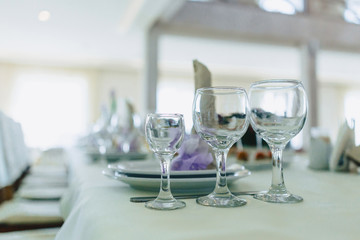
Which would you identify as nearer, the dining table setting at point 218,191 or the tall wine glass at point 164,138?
the dining table setting at point 218,191

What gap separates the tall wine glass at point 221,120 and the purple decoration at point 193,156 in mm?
184

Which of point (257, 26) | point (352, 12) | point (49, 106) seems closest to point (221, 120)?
point (257, 26)

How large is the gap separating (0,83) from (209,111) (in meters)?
8.58

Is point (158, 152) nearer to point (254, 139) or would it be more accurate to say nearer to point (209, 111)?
point (209, 111)

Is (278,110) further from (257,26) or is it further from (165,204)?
(257,26)

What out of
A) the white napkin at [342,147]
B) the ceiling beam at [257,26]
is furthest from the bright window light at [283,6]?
the white napkin at [342,147]

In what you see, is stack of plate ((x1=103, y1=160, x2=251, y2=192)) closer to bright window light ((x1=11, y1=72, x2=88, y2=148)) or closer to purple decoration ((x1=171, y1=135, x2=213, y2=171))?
purple decoration ((x1=171, y1=135, x2=213, y2=171))

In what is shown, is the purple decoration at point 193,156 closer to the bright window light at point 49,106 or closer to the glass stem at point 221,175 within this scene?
the glass stem at point 221,175

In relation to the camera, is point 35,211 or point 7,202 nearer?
point 35,211

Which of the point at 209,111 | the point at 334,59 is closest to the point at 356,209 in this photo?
the point at 209,111

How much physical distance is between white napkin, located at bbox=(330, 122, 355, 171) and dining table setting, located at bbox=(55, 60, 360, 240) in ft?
0.71

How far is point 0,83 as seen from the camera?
7.95 meters

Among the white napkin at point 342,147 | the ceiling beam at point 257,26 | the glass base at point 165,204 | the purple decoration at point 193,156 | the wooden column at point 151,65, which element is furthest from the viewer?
the ceiling beam at point 257,26

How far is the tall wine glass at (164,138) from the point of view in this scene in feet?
1.85
